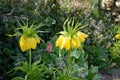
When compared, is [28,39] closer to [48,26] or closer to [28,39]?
[28,39]

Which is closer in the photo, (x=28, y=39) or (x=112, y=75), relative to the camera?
(x=28, y=39)

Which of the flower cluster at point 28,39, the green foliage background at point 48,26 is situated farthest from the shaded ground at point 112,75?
the flower cluster at point 28,39

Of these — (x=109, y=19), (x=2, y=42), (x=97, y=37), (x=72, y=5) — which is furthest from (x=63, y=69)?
(x=109, y=19)

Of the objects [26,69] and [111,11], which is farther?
[111,11]

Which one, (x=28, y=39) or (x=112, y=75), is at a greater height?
(x=28, y=39)

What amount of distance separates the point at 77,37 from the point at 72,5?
151 inches

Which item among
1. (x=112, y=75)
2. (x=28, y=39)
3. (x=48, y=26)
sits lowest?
(x=112, y=75)

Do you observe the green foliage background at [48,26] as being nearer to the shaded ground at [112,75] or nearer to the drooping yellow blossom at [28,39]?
the shaded ground at [112,75]

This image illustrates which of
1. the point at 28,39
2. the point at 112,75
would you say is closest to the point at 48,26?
the point at 112,75

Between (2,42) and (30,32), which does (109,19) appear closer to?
(2,42)

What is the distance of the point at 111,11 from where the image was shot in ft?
26.4

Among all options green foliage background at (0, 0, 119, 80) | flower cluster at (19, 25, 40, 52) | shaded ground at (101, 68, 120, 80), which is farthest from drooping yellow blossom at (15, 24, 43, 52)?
shaded ground at (101, 68, 120, 80)

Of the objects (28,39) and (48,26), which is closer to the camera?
(28,39)

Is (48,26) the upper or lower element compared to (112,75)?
upper
